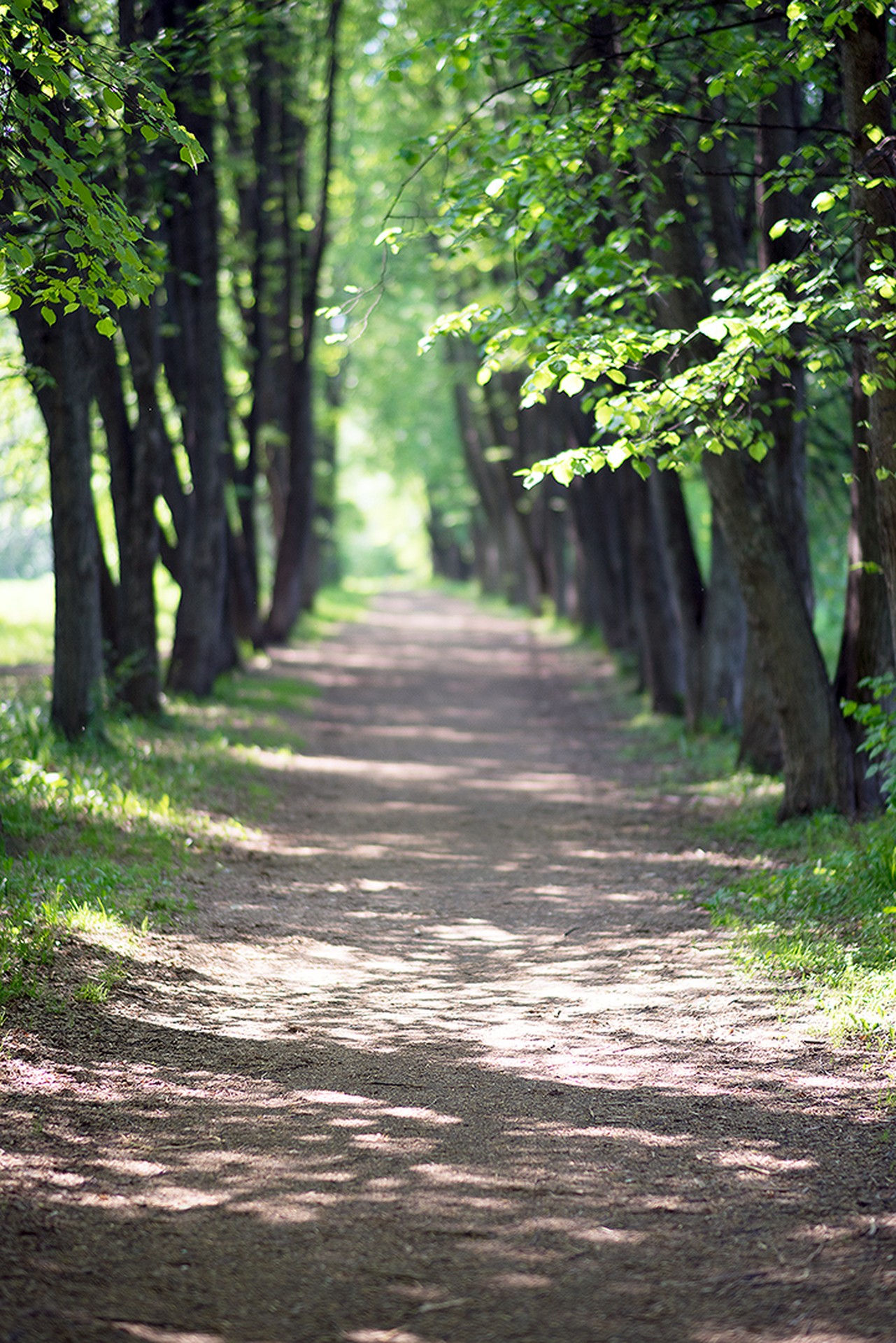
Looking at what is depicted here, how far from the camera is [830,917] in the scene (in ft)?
22.6

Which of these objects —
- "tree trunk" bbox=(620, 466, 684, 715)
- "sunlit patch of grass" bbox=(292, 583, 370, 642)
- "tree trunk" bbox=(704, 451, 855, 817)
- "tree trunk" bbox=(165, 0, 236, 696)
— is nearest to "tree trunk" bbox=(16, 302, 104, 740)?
"tree trunk" bbox=(165, 0, 236, 696)

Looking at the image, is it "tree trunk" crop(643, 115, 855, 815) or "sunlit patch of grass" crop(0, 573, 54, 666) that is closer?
"tree trunk" crop(643, 115, 855, 815)

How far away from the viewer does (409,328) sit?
33625mm

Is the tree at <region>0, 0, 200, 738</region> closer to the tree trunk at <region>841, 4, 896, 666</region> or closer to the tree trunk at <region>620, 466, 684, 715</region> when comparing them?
the tree trunk at <region>841, 4, 896, 666</region>

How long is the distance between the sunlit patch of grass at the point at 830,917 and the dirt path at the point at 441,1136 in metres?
0.26

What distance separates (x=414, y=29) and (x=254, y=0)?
12527mm

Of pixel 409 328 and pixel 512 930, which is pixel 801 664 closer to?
pixel 512 930

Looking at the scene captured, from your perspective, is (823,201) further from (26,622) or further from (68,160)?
(26,622)

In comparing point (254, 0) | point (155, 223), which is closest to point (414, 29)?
point (254, 0)

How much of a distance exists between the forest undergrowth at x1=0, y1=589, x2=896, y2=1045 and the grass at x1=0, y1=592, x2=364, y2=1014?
14 millimetres

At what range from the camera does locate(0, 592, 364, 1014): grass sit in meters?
6.15

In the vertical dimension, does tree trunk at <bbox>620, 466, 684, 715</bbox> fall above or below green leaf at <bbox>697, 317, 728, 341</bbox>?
below

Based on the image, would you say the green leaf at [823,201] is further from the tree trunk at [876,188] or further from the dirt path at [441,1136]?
the dirt path at [441,1136]

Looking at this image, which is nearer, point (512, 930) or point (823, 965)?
point (823, 965)
